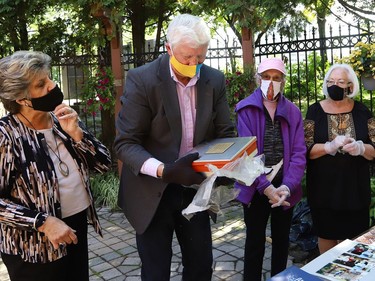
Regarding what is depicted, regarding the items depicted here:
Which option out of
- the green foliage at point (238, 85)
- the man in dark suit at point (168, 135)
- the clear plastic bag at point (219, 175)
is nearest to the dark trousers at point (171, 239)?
the man in dark suit at point (168, 135)

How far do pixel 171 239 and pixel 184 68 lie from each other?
0.91 m

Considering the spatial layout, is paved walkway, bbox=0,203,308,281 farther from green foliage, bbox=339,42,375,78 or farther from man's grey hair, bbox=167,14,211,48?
man's grey hair, bbox=167,14,211,48

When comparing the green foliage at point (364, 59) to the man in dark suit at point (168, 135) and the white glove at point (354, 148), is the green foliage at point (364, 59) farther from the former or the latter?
the man in dark suit at point (168, 135)

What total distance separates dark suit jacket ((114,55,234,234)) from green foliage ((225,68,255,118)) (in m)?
3.59

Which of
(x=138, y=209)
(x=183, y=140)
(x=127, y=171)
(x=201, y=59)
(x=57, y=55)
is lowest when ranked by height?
(x=138, y=209)

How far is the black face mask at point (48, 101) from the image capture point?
2027 mm

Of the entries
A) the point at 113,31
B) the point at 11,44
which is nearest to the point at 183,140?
the point at 113,31

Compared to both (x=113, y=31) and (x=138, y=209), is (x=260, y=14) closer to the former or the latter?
(x=113, y=31)

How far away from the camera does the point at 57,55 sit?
702cm

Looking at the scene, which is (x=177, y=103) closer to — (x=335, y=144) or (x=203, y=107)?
(x=203, y=107)

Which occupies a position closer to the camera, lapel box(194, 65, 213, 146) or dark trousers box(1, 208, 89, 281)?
dark trousers box(1, 208, 89, 281)

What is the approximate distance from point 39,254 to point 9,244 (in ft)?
0.49

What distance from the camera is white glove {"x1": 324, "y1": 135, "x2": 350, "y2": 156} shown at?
288 centimetres

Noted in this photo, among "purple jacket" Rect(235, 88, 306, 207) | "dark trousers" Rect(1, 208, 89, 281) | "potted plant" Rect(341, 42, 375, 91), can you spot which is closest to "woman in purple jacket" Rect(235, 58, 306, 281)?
"purple jacket" Rect(235, 88, 306, 207)
